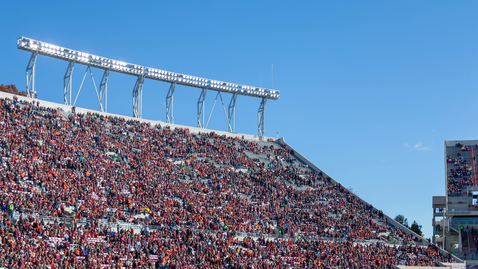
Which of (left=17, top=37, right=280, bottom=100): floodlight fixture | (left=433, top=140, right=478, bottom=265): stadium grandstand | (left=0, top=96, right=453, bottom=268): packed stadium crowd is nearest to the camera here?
(left=0, top=96, right=453, bottom=268): packed stadium crowd

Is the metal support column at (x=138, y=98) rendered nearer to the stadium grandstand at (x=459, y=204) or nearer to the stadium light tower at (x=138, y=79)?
the stadium light tower at (x=138, y=79)

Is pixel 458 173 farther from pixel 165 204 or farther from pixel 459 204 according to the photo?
pixel 165 204

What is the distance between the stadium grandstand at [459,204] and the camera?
61312 mm

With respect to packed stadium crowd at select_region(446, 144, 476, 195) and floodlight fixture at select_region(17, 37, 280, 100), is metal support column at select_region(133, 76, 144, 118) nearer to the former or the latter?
floodlight fixture at select_region(17, 37, 280, 100)

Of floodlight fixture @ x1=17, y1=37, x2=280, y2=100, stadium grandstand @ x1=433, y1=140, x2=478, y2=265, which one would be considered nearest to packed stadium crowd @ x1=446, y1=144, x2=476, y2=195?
stadium grandstand @ x1=433, y1=140, x2=478, y2=265

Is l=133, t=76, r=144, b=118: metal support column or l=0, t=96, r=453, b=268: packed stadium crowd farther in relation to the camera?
l=133, t=76, r=144, b=118: metal support column

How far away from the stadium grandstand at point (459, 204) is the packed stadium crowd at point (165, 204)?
42.6 ft

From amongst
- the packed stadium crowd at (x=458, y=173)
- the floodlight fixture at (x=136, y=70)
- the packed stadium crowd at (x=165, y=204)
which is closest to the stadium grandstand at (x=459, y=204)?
the packed stadium crowd at (x=458, y=173)

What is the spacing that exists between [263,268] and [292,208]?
13421mm

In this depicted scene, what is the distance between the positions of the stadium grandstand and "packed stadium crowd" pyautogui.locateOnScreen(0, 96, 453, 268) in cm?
1299

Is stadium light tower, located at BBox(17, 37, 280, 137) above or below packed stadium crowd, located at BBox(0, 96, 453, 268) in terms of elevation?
above

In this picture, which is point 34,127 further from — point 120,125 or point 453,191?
point 453,191

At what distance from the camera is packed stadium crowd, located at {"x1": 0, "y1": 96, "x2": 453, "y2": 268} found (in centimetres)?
3130

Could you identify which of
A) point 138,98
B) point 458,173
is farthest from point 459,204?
point 138,98
